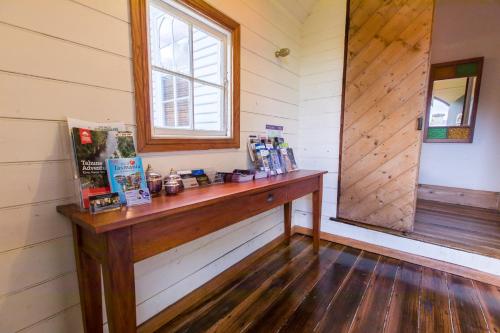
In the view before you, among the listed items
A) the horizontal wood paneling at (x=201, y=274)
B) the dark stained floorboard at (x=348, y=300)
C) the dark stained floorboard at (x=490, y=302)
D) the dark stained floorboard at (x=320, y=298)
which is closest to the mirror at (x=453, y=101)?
the dark stained floorboard at (x=490, y=302)

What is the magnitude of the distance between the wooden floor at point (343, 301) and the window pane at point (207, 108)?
1.16m

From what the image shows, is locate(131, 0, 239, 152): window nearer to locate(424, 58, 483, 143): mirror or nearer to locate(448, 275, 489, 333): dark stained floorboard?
locate(448, 275, 489, 333): dark stained floorboard

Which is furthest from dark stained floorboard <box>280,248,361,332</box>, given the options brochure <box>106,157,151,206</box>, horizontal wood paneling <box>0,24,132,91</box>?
horizontal wood paneling <box>0,24,132,91</box>

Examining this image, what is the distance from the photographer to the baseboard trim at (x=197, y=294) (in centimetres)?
132

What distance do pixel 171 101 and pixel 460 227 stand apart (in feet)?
9.55

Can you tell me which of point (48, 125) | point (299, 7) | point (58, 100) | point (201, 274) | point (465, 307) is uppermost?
point (299, 7)

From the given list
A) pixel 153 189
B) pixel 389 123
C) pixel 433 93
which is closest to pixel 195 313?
pixel 153 189

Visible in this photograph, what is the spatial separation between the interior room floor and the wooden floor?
0.89 ft

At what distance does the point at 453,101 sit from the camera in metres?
3.15

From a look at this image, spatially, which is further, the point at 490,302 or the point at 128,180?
the point at 490,302

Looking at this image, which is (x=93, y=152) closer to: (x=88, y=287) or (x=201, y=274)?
(x=88, y=287)

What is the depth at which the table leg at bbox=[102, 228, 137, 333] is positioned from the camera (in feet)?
2.58

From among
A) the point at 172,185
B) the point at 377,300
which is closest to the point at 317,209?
the point at 377,300

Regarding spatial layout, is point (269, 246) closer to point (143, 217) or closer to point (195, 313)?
point (195, 313)
